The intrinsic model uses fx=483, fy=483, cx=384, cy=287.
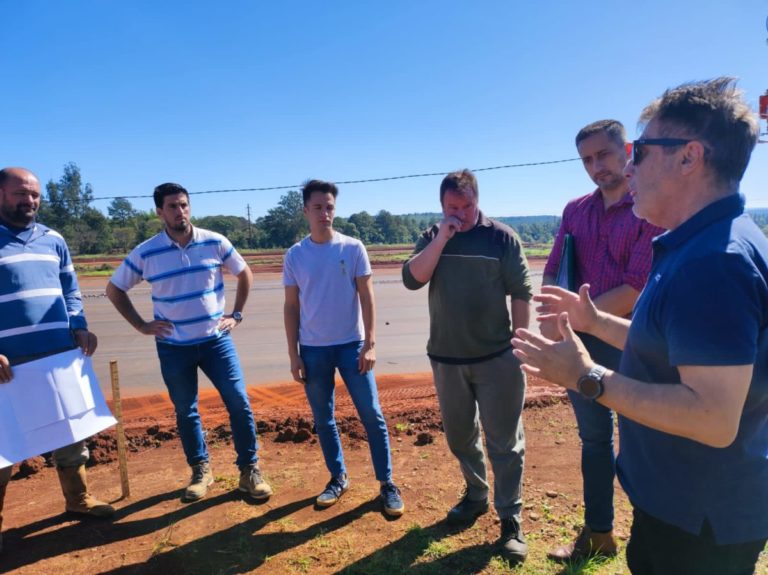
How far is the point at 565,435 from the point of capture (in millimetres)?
4523

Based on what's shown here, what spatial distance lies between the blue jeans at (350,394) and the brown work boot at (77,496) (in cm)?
161

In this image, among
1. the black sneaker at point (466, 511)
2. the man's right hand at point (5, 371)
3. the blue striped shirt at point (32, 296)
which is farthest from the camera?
the black sneaker at point (466, 511)

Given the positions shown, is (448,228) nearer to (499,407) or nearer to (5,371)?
(499,407)

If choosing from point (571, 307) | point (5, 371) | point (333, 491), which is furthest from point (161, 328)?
point (571, 307)

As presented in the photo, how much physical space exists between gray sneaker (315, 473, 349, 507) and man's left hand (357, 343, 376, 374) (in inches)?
34.2

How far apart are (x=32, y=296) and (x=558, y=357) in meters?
3.22

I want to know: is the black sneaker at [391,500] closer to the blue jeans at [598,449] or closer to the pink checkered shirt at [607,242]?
the blue jeans at [598,449]

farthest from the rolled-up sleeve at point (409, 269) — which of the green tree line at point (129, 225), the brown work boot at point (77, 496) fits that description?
the green tree line at point (129, 225)

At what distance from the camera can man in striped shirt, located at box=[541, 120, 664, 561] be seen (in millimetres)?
2494

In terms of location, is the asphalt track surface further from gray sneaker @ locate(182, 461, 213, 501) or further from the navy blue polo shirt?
the navy blue polo shirt

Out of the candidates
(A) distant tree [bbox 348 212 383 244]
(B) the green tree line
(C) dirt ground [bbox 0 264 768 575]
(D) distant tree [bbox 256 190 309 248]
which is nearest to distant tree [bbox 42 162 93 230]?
(B) the green tree line

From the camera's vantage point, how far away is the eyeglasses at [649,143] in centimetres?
136

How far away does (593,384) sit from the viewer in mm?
1382

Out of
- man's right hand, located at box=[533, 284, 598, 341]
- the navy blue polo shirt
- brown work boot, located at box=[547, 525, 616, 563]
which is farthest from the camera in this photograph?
brown work boot, located at box=[547, 525, 616, 563]
